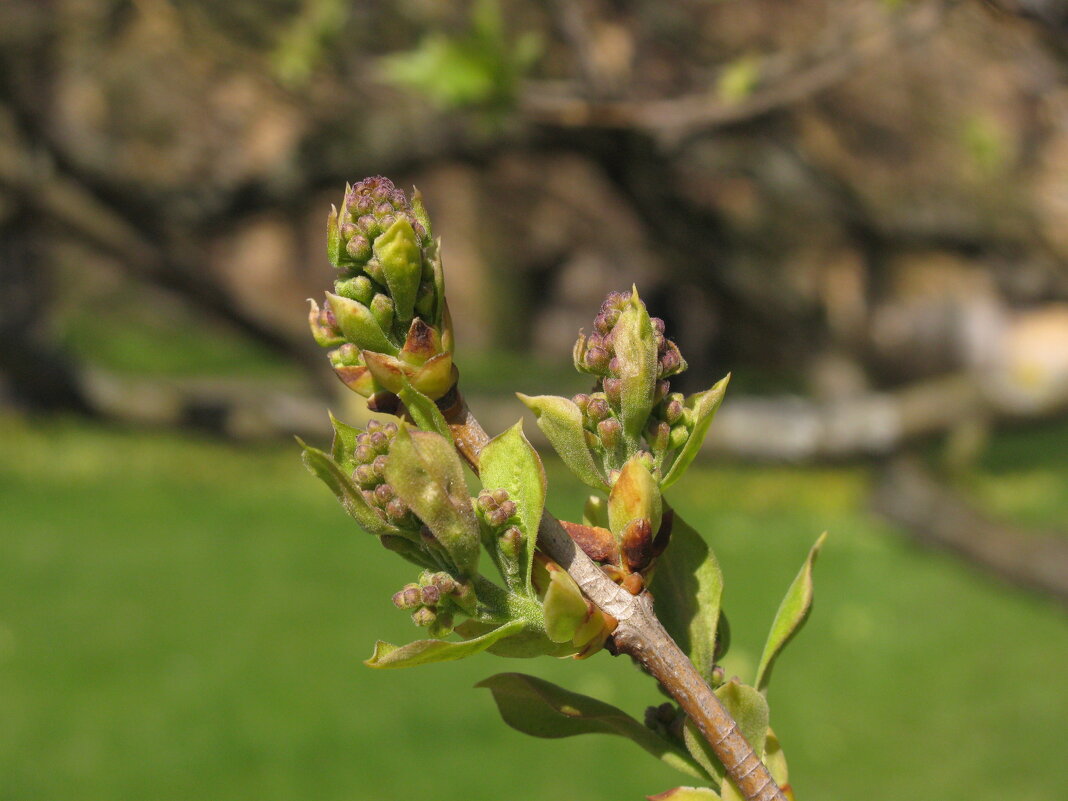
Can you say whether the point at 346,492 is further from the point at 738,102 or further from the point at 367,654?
the point at 367,654

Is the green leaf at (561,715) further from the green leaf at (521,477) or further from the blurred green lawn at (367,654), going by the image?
the blurred green lawn at (367,654)

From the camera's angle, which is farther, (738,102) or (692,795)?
(738,102)

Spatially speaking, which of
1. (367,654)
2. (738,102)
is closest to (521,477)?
(738,102)

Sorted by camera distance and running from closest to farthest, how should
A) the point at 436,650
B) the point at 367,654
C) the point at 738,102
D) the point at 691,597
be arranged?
1. the point at 436,650
2. the point at 691,597
3. the point at 738,102
4. the point at 367,654

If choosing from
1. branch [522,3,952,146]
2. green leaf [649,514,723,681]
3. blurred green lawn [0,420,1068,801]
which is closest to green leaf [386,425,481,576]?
green leaf [649,514,723,681]

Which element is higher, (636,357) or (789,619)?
(636,357)

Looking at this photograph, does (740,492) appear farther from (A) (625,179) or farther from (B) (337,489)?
(B) (337,489)

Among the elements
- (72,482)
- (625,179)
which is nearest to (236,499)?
(72,482)

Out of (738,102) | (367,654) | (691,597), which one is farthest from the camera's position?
(367,654)

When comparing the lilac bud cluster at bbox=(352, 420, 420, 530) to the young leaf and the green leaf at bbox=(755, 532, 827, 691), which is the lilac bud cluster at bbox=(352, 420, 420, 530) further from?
the green leaf at bbox=(755, 532, 827, 691)
